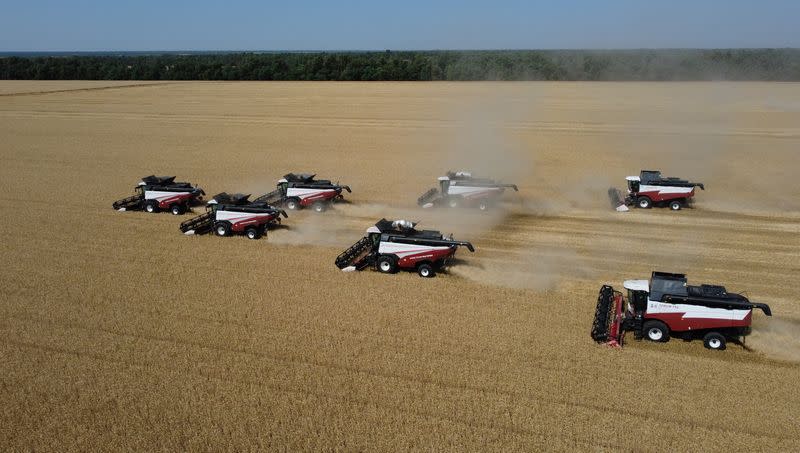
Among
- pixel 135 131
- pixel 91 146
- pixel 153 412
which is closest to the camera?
pixel 153 412

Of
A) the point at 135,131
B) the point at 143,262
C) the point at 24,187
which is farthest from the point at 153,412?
the point at 135,131

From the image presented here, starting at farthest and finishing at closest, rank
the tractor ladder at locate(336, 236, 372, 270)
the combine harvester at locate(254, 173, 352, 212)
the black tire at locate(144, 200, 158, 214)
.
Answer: the combine harvester at locate(254, 173, 352, 212)
the black tire at locate(144, 200, 158, 214)
the tractor ladder at locate(336, 236, 372, 270)

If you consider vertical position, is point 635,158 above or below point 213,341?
above

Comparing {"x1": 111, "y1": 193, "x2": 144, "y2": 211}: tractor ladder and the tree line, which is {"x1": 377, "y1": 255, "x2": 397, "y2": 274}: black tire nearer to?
{"x1": 111, "y1": 193, "x2": 144, "y2": 211}: tractor ladder

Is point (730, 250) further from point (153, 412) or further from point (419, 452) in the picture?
point (153, 412)

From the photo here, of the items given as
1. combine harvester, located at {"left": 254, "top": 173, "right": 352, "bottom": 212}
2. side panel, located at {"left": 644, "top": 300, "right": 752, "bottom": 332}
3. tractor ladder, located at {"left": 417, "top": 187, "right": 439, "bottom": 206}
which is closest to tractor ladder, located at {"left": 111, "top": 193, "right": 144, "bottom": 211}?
combine harvester, located at {"left": 254, "top": 173, "right": 352, "bottom": 212}

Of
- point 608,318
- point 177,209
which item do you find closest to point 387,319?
point 608,318
